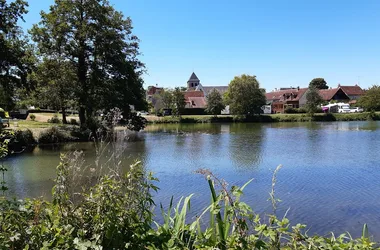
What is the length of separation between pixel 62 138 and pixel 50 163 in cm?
1020

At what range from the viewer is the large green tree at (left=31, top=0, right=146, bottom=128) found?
27562 millimetres

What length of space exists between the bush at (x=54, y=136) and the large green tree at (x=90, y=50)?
8.96 ft

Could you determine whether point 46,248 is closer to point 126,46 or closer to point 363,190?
point 363,190

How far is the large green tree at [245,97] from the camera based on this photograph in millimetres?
58219

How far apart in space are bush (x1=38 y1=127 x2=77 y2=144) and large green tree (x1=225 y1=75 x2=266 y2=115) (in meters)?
36.3

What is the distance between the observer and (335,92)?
80.6 metres

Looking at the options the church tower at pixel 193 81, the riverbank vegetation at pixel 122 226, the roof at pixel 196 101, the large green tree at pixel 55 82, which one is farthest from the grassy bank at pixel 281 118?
the church tower at pixel 193 81

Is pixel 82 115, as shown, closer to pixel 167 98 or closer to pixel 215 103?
pixel 167 98

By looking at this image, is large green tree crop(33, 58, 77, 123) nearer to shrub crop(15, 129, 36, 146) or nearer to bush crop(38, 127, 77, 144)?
bush crop(38, 127, 77, 144)

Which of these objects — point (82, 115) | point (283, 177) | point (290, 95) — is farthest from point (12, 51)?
point (290, 95)

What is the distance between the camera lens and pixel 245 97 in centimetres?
5828

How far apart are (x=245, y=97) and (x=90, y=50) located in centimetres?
3473

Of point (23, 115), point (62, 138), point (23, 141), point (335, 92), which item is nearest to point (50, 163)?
point (23, 141)

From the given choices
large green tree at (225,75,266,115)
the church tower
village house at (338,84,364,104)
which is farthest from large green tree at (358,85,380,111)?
the church tower
